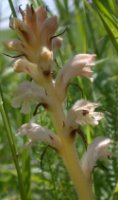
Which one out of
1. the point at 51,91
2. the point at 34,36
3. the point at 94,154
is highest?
the point at 34,36

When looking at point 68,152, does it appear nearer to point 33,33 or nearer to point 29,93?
point 29,93

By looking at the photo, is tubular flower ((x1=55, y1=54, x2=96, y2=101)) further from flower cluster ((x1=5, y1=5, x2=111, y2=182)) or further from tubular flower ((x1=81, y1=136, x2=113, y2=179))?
tubular flower ((x1=81, y1=136, x2=113, y2=179))

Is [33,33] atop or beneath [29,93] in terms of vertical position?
atop

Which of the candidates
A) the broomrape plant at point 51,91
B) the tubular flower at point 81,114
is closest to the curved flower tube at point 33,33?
the broomrape plant at point 51,91

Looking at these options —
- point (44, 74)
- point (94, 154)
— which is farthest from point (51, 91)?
point (94, 154)

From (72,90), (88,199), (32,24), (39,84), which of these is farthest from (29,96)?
(72,90)

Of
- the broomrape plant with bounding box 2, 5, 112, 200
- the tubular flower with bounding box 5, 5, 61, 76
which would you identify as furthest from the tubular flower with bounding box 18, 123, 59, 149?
the tubular flower with bounding box 5, 5, 61, 76

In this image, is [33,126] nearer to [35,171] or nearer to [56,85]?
[56,85]
